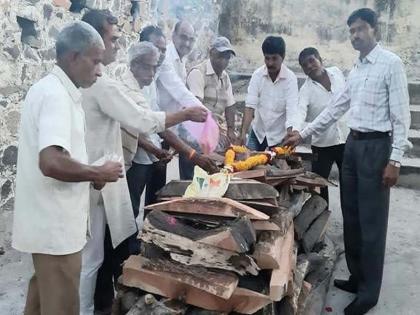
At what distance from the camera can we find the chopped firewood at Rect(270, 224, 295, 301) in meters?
2.44

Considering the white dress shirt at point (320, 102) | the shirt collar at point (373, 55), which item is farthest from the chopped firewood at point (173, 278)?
the white dress shirt at point (320, 102)

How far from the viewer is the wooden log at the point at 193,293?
2484 millimetres

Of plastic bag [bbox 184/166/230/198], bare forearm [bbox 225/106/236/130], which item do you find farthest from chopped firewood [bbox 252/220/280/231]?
bare forearm [bbox 225/106/236/130]

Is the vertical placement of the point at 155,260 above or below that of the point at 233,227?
below

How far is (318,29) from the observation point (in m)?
9.73

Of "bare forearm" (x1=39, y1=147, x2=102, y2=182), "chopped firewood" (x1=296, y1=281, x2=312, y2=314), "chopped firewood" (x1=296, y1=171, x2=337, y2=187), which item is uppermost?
"bare forearm" (x1=39, y1=147, x2=102, y2=182)

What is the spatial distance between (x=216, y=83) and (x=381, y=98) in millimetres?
1966

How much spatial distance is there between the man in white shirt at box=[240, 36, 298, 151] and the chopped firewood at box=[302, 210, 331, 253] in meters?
0.91

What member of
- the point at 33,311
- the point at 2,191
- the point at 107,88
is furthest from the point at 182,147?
the point at 2,191

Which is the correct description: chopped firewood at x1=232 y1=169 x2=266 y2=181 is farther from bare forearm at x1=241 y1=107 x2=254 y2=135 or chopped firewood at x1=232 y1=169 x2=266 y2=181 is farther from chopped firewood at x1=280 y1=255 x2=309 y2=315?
bare forearm at x1=241 y1=107 x2=254 y2=135

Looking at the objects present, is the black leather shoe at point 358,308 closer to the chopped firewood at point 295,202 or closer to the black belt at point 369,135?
the chopped firewood at point 295,202

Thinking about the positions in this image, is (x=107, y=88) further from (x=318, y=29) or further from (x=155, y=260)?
(x=318, y=29)

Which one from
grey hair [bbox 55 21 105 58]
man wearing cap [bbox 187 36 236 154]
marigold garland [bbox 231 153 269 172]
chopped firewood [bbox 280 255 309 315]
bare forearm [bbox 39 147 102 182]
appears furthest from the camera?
man wearing cap [bbox 187 36 236 154]

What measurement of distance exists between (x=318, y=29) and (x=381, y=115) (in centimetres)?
697
